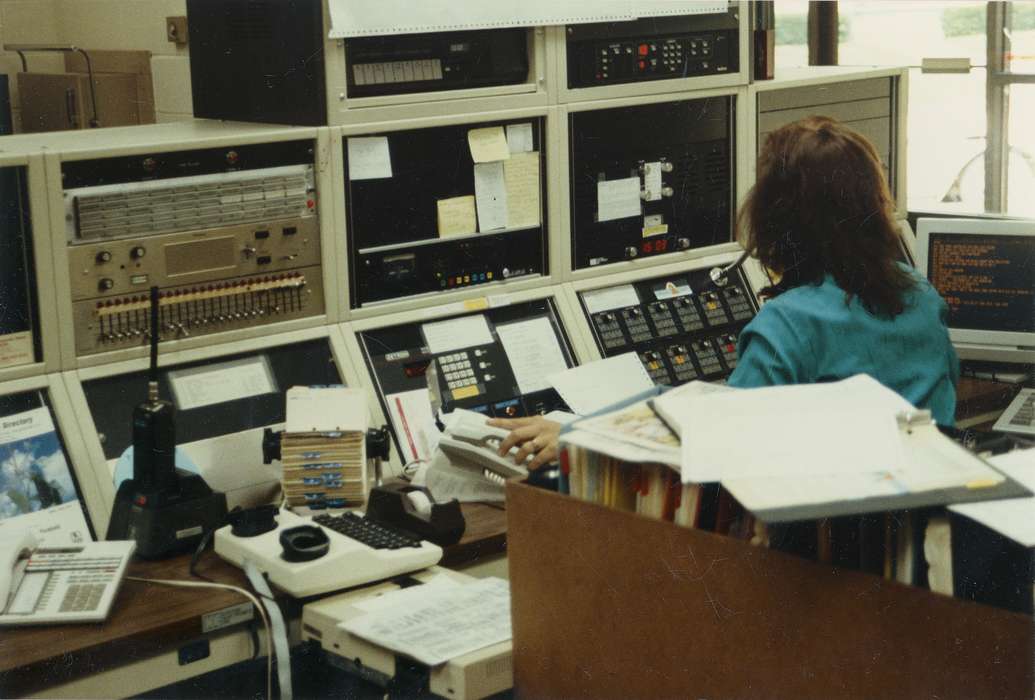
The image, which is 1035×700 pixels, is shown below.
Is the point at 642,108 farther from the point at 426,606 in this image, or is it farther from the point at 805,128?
the point at 426,606

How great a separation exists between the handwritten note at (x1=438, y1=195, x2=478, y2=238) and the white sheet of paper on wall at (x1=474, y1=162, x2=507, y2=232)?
0.06ft

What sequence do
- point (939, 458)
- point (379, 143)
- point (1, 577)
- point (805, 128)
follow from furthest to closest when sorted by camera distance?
point (379, 143) → point (805, 128) → point (1, 577) → point (939, 458)

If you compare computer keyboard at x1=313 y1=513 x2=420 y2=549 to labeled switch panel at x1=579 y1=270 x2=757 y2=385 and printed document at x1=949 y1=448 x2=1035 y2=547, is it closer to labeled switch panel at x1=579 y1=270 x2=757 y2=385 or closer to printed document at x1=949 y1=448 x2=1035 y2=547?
labeled switch panel at x1=579 y1=270 x2=757 y2=385

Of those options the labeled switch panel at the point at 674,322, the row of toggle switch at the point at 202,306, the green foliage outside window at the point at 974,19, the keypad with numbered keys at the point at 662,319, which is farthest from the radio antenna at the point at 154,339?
the green foliage outside window at the point at 974,19

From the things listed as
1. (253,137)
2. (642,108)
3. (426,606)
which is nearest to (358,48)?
(253,137)

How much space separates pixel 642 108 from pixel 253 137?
40.0 inches

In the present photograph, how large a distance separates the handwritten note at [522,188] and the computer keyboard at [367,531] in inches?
36.9

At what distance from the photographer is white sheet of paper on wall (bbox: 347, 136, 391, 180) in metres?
2.53

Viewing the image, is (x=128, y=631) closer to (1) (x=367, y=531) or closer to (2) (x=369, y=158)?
(1) (x=367, y=531)

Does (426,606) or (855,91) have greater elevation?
(855,91)

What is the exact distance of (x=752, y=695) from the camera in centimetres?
126

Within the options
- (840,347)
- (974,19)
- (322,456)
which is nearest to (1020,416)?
(840,347)

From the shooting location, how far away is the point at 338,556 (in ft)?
6.33

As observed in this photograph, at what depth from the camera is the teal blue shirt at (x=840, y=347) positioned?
202 centimetres
